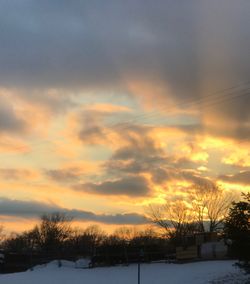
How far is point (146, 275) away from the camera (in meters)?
44.1

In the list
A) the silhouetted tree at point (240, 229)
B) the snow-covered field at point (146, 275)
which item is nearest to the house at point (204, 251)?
the snow-covered field at point (146, 275)

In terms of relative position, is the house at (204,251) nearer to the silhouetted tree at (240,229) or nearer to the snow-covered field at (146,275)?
the snow-covered field at (146,275)

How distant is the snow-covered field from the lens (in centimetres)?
3703

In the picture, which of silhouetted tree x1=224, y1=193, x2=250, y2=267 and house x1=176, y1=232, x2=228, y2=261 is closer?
silhouetted tree x1=224, y1=193, x2=250, y2=267

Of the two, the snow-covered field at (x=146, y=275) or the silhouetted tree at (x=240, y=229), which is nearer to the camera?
the silhouetted tree at (x=240, y=229)

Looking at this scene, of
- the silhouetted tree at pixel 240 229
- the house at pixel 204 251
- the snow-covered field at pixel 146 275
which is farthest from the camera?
the house at pixel 204 251

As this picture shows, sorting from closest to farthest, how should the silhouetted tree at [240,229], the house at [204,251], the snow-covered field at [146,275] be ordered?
the silhouetted tree at [240,229] < the snow-covered field at [146,275] < the house at [204,251]

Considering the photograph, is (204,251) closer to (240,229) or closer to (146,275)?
(146,275)

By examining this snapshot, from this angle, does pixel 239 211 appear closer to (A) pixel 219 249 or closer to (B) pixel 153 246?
(A) pixel 219 249

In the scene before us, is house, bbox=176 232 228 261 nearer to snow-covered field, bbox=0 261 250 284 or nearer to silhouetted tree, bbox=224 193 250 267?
snow-covered field, bbox=0 261 250 284

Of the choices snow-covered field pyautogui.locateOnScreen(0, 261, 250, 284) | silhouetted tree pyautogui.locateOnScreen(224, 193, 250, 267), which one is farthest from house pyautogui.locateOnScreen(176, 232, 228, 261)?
silhouetted tree pyautogui.locateOnScreen(224, 193, 250, 267)

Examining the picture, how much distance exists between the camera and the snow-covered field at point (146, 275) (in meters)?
37.0

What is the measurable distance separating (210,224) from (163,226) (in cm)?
933

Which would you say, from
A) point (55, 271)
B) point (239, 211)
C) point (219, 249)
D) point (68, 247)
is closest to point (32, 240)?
point (68, 247)
